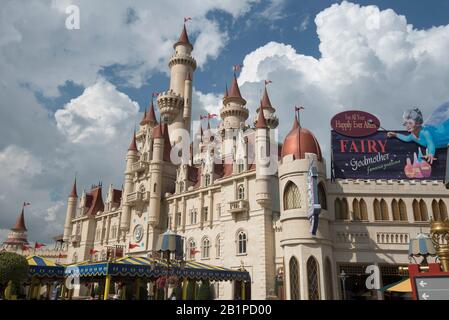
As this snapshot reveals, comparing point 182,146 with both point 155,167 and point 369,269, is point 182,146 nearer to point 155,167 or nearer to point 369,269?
point 155,167

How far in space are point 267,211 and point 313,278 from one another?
8.60m

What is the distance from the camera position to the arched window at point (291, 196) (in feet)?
97.2

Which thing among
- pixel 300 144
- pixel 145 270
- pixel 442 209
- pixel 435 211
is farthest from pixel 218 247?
pixel 442 209

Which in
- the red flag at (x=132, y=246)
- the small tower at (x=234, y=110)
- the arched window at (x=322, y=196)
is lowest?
the red flag at (x=132, y=246)

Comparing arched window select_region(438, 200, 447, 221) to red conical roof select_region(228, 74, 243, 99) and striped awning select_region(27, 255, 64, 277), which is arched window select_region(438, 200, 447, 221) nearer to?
striped awning select_region(27, 255, 64, 277)

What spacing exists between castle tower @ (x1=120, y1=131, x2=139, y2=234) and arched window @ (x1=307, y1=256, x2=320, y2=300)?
3008 centimetres

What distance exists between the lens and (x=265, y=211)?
3419 centimetres

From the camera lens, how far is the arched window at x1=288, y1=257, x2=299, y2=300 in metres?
27.4

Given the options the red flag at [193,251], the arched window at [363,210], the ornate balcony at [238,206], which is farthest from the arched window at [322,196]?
the red flag at [193,251]

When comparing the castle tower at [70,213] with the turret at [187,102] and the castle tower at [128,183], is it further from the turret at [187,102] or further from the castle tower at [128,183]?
the turret at [187,102]

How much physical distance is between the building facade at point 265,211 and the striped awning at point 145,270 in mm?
5835

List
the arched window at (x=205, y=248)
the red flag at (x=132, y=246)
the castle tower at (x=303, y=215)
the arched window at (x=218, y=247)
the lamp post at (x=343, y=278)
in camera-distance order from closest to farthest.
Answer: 1. the lamp post at (x=343, y=278)
2. the castle tower at (x=303, y=215)
3. the arched window at (x=218, y=247)
4. the arched window at (x=205, y=248)
5. the red flag at (x=132, y=246)

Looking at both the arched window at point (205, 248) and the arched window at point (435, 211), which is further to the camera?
the arched window at point (205, 248)

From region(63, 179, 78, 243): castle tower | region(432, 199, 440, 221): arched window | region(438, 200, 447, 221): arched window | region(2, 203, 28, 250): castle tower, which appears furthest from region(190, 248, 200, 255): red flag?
region(2, 203, 28, 250): castle tower
